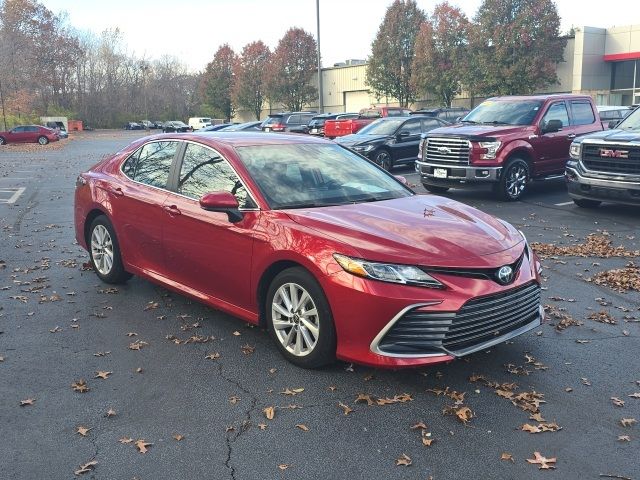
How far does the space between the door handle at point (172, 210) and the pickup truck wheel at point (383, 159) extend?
12.1 metres

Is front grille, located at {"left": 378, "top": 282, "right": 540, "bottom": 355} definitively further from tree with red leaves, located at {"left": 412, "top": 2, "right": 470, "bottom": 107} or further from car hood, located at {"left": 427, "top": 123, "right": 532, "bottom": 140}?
tree with red leaves, located at {"left": 412, "top": 2, "right": 470, "bottom": 107}

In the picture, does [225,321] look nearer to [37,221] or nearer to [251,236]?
[251,236]

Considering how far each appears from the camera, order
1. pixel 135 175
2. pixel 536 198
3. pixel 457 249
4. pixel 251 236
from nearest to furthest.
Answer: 1. pixel 457 249
2. pixel 251 236
3. pixel 135 175
4. pixel 536 198

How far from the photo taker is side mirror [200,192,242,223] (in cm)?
472

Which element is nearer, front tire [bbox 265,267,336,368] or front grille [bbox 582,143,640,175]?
front tire [bbox 265,267,336,368]

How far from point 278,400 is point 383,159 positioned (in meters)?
13.9

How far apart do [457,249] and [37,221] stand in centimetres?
918

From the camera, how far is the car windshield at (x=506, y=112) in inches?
498

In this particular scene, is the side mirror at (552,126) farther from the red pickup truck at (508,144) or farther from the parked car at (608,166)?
the parked car at (608,166)

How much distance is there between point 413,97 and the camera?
173 feet

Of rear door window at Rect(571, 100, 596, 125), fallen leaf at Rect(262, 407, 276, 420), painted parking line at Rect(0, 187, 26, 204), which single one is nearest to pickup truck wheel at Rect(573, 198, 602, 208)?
rear door window at Rect(571, 100, 596, 125)

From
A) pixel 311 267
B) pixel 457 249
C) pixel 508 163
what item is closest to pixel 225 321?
pixel 311 267

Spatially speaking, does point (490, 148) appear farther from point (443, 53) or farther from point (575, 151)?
point (443, 53)

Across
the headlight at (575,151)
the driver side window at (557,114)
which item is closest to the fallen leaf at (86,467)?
the headlight at (575,151)
